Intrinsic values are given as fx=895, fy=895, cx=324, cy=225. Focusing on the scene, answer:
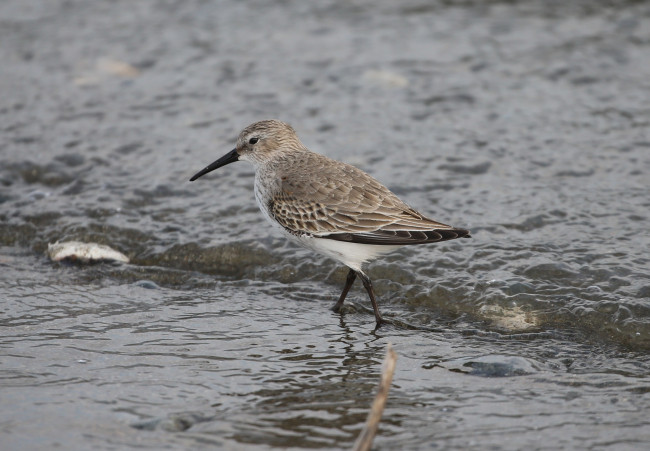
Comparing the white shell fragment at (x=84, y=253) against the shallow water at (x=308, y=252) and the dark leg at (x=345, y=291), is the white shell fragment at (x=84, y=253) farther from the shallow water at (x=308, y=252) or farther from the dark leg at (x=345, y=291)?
the dark leg at (x=345, y=291)

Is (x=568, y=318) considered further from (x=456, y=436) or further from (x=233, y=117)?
(x=233, y=117)

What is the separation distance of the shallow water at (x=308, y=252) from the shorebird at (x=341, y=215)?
471mm

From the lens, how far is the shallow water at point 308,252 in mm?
4586

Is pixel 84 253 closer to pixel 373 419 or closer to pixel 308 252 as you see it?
pixel 308 252

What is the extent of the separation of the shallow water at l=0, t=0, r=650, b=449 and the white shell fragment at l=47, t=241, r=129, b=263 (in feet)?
0.29

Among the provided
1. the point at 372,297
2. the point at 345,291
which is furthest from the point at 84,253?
the point at 372,297

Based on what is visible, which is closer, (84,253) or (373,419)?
(373,419)

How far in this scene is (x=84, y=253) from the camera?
22.1ft

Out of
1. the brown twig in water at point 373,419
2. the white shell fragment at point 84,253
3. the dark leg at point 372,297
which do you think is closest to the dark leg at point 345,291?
the dark leg at point 372,297

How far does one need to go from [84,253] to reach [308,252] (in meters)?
1.69

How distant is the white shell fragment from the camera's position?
674 cm

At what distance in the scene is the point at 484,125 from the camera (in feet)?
28.3

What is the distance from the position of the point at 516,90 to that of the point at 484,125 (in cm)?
95

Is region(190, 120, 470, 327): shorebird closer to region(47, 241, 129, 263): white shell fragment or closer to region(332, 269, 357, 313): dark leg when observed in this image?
region(332, 269, 357, 313): dark leg
